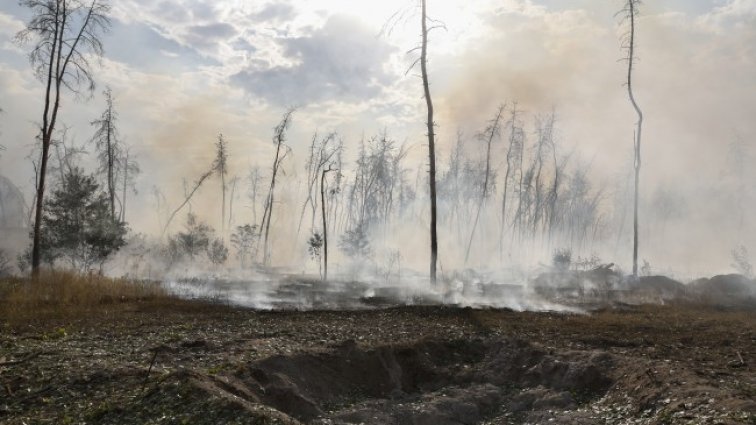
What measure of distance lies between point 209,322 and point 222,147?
4270 centimetres

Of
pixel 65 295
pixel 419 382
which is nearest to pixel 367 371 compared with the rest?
pixel 419 382

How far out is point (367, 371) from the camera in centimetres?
969

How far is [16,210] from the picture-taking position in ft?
294

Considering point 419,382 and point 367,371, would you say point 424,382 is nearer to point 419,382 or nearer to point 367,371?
point 419,382

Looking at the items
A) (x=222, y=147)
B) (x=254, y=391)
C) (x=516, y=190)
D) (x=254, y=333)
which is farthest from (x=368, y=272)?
(x=254, y=391)

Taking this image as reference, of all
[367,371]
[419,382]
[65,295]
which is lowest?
[419,382]

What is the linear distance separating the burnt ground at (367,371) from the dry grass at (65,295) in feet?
4.20

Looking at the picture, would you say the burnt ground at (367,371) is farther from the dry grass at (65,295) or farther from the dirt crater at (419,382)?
the dry grass at (65,295)

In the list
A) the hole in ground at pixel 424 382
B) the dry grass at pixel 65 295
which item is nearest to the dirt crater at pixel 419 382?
the hole in ground at pixel 424 382

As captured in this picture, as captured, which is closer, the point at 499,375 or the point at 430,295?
the point at 499,375

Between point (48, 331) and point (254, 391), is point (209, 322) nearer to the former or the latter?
point (48, 331)

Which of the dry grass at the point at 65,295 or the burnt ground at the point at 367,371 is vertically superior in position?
the dry grass at the point at 65,295

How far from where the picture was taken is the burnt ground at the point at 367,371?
21.7 feet

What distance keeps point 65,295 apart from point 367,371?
446 inches
